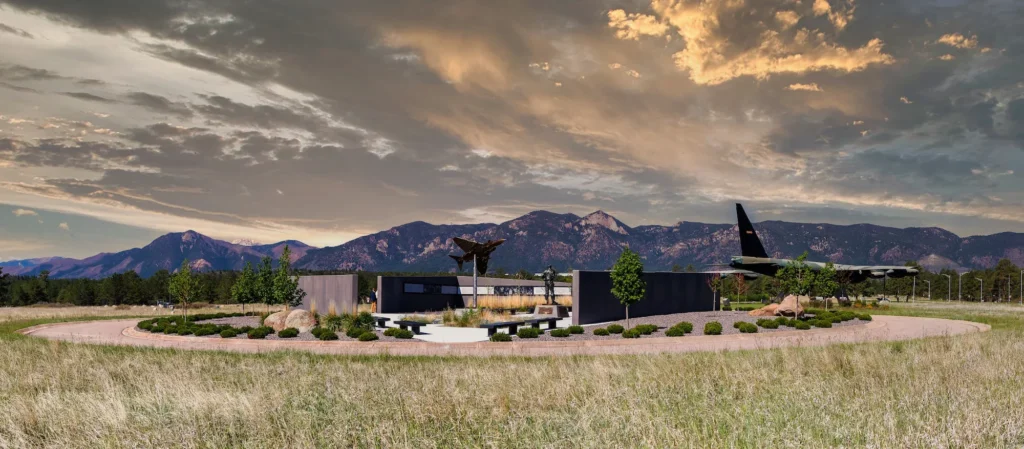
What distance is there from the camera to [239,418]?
814cm

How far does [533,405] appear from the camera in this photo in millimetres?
9055

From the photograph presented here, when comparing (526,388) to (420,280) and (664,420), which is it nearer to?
(664,420)

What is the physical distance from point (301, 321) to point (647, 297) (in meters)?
20.4

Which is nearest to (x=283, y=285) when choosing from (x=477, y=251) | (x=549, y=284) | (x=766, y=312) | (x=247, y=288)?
(x=247, y=288)

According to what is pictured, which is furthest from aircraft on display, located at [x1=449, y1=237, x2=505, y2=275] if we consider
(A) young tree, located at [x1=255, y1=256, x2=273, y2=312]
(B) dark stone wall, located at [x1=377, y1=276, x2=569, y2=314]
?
(A) young tree, located at [x1=255, y1=256, x2=273, y2=312]

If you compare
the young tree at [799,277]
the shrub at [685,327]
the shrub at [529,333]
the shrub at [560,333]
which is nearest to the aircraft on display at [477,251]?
the shrub at [560,333]

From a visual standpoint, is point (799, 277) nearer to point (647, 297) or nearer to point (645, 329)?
→ point (647, 297)

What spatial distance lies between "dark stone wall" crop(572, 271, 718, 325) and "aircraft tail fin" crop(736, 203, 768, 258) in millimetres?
27128

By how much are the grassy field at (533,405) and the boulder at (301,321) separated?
529 inches

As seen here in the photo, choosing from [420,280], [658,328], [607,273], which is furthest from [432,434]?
[420,280]

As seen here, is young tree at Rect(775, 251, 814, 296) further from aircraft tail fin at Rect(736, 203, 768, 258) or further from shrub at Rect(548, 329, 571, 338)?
aircraft tail fin at Rect(736, 203, 768, 258)

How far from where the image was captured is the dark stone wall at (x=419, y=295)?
43.0m

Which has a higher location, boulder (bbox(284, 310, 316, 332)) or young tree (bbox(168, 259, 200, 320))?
young tree (bbox(168, 259, 200, 320))

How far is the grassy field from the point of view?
6.92m
